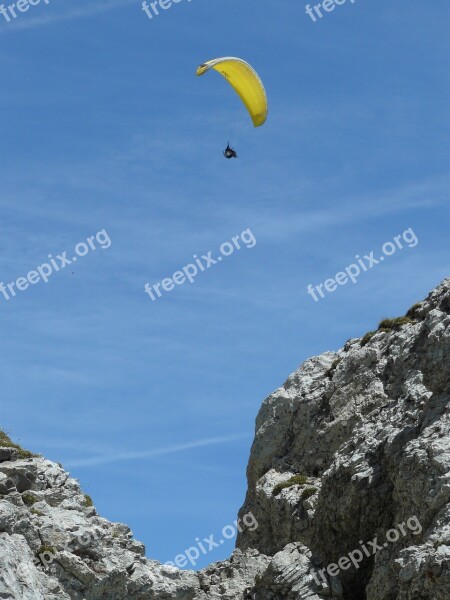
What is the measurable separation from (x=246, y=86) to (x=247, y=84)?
26cm

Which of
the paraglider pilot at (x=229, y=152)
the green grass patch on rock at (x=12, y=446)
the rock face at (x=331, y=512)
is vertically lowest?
the rock face at (x=331, y=512)

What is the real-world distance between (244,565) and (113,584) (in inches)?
286

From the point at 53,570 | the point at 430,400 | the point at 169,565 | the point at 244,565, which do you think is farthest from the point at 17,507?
the point at 430,400

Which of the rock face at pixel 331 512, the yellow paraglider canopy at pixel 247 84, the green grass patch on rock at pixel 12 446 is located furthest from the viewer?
the yellow paraglider canopy at pixel 247 84

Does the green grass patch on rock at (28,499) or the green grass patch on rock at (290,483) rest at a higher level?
the green grass patch on rock at (290,483)

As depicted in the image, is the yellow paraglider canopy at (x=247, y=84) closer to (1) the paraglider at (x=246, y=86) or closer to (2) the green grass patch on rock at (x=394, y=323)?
(1) the paraglider at (x=246, y=86)

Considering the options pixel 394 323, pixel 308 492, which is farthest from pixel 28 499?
pixel 394 323

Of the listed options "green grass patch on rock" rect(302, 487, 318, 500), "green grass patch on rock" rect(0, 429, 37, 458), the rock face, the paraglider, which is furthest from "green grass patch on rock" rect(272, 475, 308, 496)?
the paraglider

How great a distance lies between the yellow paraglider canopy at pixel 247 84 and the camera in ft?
205

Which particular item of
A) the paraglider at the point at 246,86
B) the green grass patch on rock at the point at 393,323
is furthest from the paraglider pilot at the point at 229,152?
the green grass patch on rock at the point at 393,323

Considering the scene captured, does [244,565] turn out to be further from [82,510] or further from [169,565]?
[82,510]

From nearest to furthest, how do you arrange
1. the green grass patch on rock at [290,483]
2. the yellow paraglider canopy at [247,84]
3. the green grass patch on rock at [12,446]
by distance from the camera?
the green grass patch on rock at [12,446] → the green grass patch on rock at [290,483] → the yellow paraglider canopy at [247,84]

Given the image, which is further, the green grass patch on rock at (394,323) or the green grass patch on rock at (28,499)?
the green grass patch on rock at (394,323)

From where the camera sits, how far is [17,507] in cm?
5147
